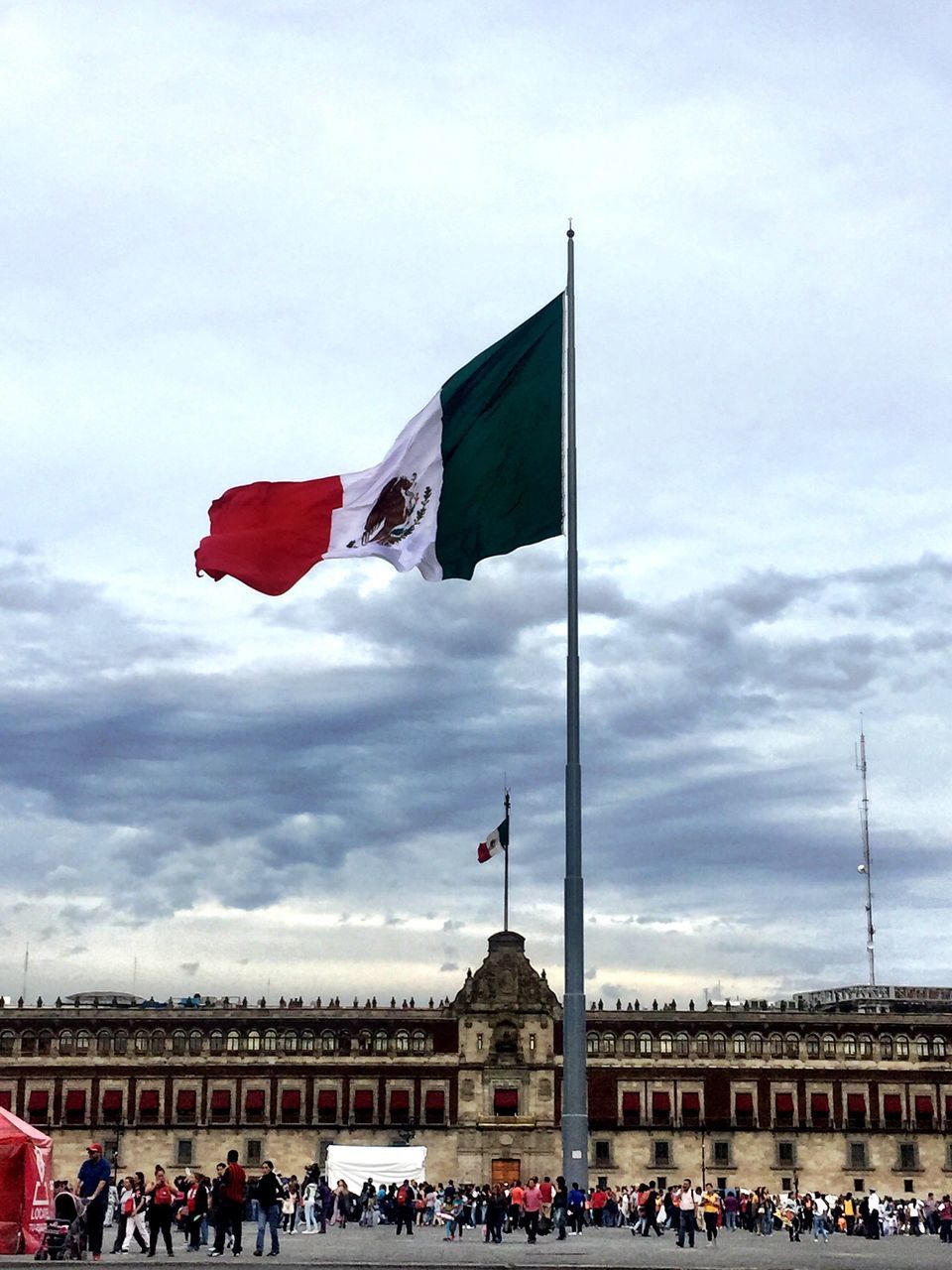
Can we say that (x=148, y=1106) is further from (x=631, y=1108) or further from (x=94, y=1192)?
(x=94, y=1192)

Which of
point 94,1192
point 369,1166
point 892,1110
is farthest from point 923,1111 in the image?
point 94,1192

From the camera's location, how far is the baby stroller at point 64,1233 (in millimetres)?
24594

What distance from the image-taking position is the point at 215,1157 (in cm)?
7256

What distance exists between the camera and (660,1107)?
73.0 meters

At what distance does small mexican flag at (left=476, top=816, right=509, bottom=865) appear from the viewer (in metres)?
56.9

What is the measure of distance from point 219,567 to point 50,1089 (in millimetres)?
58931

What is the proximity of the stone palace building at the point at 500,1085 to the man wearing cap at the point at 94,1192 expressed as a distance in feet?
159

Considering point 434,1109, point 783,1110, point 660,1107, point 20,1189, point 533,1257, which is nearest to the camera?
point 20,1189

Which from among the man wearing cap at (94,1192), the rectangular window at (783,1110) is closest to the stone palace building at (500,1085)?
the rectangular window at (783,1110)

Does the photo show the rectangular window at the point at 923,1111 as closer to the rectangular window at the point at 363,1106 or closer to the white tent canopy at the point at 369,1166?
the rectangular window at the point at 363,1106

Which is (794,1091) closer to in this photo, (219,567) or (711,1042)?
(711,1042)

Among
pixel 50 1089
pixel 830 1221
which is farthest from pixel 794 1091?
pixel 50 1089

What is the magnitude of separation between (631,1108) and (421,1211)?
78.4 ft

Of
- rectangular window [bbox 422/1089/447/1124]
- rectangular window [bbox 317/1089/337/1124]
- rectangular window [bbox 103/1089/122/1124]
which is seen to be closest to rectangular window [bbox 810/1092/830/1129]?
rectangular window [bbox 422/1089/447/1124]
